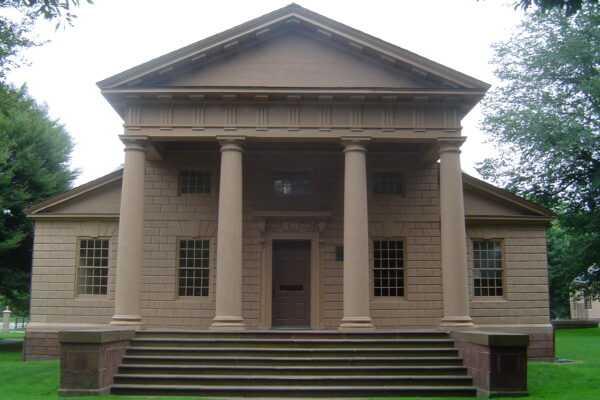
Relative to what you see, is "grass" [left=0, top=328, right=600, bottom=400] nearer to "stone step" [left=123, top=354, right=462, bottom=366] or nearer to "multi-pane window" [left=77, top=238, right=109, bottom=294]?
"stone step" [left=123, top=354, right=462, bottom=366]

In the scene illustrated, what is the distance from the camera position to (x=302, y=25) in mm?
18859

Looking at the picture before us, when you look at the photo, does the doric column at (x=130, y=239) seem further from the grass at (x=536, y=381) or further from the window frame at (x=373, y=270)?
the window frame at (x=373, y=270)

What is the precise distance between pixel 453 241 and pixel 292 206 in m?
5.72

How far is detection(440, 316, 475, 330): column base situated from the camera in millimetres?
16875

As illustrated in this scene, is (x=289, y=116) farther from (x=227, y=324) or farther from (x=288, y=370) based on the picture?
(x=288, y=370)

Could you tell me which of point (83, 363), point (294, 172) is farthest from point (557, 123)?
point (83, 363)

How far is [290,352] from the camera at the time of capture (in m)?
15.2

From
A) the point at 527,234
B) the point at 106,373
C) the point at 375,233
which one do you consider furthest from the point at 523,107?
the point at 106,373

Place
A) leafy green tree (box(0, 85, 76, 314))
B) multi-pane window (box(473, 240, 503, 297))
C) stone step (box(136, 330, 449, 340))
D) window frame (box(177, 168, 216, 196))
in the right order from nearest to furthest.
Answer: stone step (box(136, 330, 449, 340)), window frame (box(177, 168, 216, 196)), multi-pane window (box(473, 240, 503, 297)), leafy green tree (box(0, 85, 76, 314))

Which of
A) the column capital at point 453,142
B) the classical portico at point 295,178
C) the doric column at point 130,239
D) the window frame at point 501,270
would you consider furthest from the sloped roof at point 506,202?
the doric column at point 130,239

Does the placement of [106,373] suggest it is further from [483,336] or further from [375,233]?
[375,233]

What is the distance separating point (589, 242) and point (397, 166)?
17.9 meters

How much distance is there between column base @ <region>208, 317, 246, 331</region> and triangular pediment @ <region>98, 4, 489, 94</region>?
662 centimetres

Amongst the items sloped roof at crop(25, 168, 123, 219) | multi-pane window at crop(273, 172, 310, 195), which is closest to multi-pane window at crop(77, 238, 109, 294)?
sloped roof at crop(25, 168, 123, 219)
